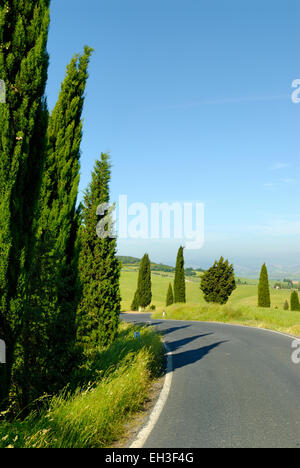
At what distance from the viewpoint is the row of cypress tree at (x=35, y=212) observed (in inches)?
202

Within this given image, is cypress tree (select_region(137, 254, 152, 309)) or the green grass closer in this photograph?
the green grass

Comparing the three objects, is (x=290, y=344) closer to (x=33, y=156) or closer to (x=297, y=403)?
(x=297, y=403)

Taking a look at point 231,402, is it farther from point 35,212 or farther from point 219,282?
point 219,282

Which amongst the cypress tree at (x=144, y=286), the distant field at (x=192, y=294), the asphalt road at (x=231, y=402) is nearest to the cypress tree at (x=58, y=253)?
the asphalt road at (x=231, y=402)

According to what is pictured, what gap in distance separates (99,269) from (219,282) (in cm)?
3685

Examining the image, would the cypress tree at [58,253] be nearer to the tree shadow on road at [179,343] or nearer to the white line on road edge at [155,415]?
the white line on road edge at [155,415]

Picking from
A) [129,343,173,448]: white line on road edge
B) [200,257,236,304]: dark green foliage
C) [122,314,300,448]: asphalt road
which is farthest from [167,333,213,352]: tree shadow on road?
[200,257,236,304]: dark green foliage

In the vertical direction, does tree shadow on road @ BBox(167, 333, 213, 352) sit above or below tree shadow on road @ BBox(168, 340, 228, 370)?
below

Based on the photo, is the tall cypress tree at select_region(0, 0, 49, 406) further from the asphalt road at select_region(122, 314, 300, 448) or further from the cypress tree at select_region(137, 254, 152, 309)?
the cypress tree at select_region(137, 254, 152, 309)

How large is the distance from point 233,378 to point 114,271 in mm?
5355

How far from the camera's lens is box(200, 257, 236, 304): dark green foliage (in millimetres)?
46688

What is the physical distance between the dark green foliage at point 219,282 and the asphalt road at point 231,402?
33.8m

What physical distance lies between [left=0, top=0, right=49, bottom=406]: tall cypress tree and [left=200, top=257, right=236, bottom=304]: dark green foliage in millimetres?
43129
